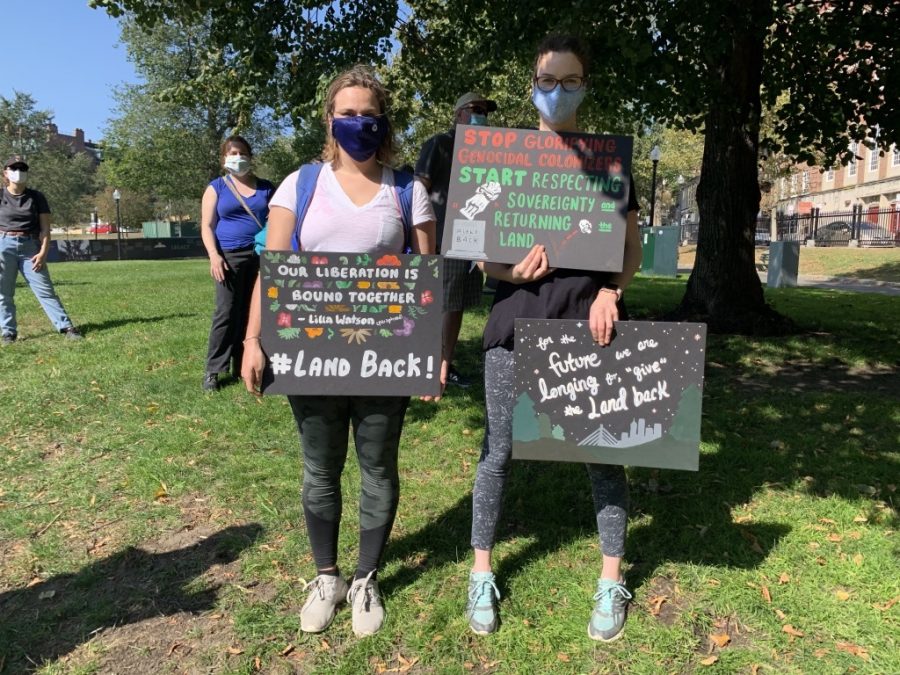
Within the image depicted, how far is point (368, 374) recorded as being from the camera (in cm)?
233

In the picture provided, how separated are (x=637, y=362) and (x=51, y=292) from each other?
760 cm

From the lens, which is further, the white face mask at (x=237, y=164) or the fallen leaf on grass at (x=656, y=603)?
the white face mask at (x=237, y=164)

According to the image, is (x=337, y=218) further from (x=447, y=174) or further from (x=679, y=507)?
(x=679, y=507)

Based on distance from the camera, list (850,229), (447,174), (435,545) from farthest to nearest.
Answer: (850,229) → (447,174) → (435,545)

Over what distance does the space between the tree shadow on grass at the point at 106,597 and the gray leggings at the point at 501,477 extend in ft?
4.08

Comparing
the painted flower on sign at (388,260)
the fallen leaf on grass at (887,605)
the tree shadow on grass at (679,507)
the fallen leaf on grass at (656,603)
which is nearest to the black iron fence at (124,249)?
the tree shadow on grass at (679,507)

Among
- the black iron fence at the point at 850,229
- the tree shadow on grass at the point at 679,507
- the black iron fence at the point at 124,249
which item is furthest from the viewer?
the black iron fence at the point at 124,249

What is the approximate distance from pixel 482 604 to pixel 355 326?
1218mm

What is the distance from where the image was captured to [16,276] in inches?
293

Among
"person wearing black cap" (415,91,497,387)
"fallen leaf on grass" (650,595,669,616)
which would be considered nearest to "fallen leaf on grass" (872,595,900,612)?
"fallen leaf on grass" (650,595,669,616)

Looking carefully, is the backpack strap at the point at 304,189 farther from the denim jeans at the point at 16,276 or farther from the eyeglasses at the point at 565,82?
the denim jeans at the point at 16,276

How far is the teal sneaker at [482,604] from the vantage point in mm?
2527

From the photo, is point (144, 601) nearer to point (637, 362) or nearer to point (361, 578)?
point (361, 578)

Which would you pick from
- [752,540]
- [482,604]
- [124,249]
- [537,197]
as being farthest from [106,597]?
[124,249]
